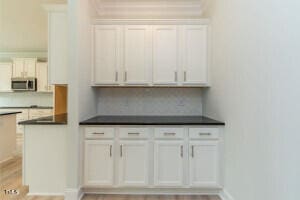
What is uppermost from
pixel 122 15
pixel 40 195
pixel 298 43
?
pixel 122 15

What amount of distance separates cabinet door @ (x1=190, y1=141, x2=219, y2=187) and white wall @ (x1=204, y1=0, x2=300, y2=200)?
6.5 inches

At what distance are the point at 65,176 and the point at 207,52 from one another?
2.61m

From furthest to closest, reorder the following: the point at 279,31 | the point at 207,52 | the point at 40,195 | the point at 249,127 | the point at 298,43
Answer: the point at 207,52, the point at 40,195, the point at 249,127, the point at 279,31, the point at 298,43

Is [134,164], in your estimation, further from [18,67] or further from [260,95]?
[18,67]

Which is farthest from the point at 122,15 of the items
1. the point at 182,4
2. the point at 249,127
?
the point at 249,127

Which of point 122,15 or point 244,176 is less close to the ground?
point 122,15

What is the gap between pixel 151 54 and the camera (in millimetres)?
3760

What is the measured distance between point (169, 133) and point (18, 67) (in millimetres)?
6350

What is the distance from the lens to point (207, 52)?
3.74 metres

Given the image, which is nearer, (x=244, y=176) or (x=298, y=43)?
(x=298, y=43)

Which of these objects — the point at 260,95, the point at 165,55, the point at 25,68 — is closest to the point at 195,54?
the point at 165,55

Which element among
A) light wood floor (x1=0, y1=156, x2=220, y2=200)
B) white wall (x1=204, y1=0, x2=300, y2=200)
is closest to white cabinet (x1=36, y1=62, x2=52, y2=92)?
light wood floor (x1=0, y1=156, x2=220, y2=200)

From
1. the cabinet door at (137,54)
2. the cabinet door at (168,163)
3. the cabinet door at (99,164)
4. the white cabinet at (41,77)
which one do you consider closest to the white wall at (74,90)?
the cabinet door at (99,164)

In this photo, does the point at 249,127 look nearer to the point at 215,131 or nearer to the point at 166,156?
the point at 215,131
